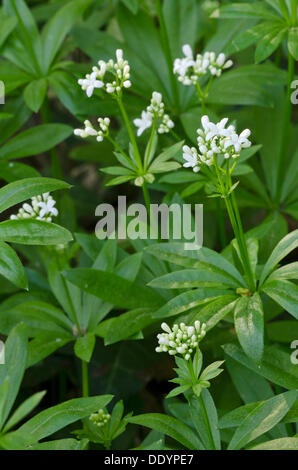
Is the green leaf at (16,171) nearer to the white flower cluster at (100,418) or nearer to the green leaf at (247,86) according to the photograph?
the green leaf at (247,86)

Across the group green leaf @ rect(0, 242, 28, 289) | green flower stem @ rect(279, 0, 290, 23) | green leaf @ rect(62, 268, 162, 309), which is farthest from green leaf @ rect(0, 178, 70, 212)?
green flower stem @ rect(279, 0, 290, 23)

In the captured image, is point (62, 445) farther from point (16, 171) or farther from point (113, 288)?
point (16, 171)

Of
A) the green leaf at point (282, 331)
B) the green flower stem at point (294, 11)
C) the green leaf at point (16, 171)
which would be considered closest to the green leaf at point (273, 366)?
the green leaf at point (282, 331)

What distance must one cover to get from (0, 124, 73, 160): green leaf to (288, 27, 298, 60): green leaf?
115 cm

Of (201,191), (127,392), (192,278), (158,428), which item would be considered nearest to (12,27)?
(201,191)

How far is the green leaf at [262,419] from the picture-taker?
82.6 inches

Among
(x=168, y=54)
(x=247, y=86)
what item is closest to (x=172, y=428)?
(x=247, y=86)

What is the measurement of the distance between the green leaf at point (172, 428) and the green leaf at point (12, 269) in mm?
613

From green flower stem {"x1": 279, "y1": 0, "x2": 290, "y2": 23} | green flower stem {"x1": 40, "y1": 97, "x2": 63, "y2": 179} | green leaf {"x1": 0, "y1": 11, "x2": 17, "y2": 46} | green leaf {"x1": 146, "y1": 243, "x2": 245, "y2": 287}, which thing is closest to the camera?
green leaf {"x1": 146, "y1": 243, "x2": 245, "y2": 287}

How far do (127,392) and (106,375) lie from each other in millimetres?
147

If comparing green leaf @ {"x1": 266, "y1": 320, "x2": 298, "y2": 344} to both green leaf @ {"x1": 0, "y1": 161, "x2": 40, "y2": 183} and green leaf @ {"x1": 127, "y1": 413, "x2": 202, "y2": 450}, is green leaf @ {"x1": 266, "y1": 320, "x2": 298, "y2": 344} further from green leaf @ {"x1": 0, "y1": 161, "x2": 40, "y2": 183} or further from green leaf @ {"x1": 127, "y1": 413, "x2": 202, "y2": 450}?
green leaf @ {"x1": 0, "y1": 161, "x2": 40, "y2": 183}

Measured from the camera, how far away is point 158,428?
2.17 m

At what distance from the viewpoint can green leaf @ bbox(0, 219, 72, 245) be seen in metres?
2.26

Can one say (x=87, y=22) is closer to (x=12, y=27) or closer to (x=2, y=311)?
(x=12, y=27)
